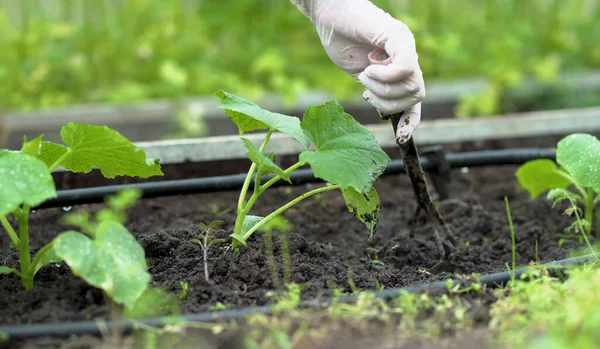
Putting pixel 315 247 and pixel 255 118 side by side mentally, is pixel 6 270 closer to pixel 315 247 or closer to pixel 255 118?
pixel 255 118

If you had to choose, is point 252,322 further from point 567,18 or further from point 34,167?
point 567,18

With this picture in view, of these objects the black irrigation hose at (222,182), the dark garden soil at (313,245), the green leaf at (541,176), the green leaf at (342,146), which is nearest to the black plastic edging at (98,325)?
the dark garden soil at (313,245)

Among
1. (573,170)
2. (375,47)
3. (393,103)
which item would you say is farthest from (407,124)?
(573,170)

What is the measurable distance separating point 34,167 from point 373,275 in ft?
→ 2.94

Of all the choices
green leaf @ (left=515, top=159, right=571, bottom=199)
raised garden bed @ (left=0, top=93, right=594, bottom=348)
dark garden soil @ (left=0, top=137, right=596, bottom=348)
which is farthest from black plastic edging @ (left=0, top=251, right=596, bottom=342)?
green leaf @ (left=515, top=159, right=571, bottom=199)

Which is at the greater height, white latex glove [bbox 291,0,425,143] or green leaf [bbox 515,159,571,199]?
white latex glove [bbox 291,0,425,143]

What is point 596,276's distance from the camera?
54.6 inches

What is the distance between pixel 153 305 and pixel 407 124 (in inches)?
30.5

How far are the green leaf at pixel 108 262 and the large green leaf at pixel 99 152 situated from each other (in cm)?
22

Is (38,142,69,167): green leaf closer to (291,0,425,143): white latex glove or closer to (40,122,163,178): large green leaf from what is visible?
(40,122,163,178): large green leaf

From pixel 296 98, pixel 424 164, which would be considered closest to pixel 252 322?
pixel 424 164

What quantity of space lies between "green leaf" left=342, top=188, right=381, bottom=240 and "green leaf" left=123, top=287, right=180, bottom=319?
521 millimetres

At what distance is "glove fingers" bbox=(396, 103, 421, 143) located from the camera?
1.85 metres

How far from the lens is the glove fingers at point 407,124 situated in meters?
1.85
